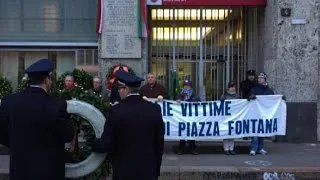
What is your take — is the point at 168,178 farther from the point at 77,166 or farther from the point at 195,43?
the point at 195,43

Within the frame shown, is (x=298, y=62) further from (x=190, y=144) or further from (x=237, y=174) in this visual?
(x=237, y=174)

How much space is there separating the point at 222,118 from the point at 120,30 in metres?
3.67

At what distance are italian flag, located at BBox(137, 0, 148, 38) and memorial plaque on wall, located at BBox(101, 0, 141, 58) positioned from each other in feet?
0.34

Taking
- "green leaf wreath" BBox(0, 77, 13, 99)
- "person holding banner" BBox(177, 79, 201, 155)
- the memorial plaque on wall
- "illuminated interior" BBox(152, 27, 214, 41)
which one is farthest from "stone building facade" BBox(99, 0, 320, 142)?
"person holding banner" BBox(177, 79, 201, 155)

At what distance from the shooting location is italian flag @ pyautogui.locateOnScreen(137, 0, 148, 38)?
539 inches

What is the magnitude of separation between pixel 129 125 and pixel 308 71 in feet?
31.9

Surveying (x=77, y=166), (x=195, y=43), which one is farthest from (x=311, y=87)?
(x=77, y=166)

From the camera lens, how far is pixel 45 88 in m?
4.56

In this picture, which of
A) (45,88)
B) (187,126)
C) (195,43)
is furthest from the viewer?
(195,43)

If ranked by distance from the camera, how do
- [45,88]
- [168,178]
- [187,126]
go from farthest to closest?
1. [187,126]
2. [168,178]
3. [45,88]

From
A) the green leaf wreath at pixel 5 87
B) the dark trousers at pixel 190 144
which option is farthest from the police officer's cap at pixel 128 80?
the green leaf wreath at pixel 5 87

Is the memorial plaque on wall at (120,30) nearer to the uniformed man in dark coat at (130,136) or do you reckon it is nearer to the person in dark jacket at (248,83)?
the person in dark jacket at (248,83)

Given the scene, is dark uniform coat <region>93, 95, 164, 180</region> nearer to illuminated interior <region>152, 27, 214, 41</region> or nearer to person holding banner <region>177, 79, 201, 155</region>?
person holding banner <region>177, 79, 201, 155</region>

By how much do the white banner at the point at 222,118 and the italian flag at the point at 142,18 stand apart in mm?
2616
